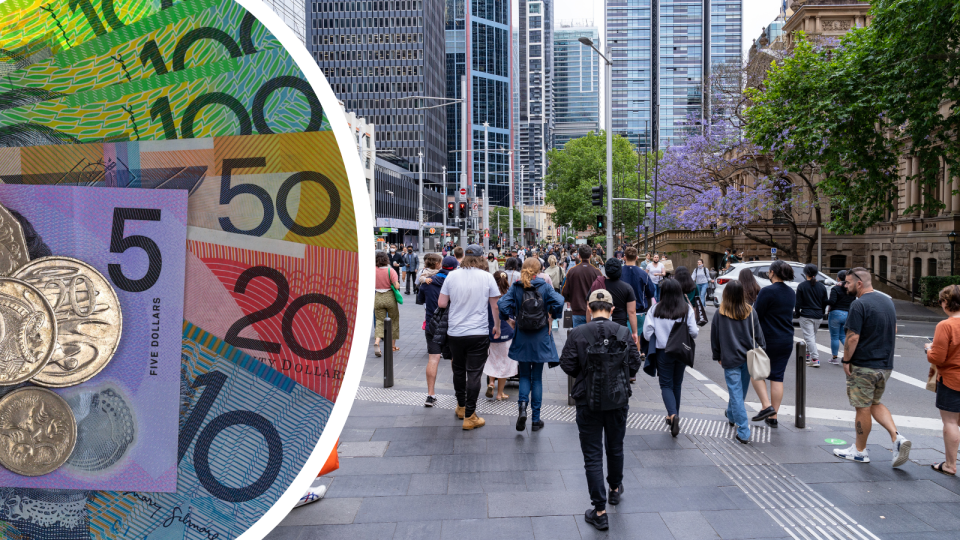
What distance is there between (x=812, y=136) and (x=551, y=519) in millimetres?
18220

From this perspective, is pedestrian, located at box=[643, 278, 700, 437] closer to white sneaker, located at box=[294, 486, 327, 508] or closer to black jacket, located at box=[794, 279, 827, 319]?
white sneaker, located at box=[294, 486, 327, 508]

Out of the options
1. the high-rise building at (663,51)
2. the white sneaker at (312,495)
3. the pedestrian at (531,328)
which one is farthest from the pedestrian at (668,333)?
the high-rise building at (663,51)

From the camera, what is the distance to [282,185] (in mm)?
3266

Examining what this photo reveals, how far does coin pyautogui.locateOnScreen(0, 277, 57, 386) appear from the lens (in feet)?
10.8

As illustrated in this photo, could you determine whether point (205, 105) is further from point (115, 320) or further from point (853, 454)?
point (853, 454)

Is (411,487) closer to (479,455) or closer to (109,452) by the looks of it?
(479,455)

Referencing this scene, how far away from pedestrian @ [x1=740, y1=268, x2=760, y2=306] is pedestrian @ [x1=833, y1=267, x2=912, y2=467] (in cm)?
108

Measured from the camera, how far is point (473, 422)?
695 centimetres

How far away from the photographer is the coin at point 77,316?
3291mm

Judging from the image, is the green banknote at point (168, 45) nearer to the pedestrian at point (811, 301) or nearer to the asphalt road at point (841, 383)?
the asphalt road at point (841, 383)

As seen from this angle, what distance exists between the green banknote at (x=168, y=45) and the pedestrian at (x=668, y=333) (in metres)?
4.84

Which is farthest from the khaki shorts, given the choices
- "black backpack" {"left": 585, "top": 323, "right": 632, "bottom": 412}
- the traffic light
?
the traffic light

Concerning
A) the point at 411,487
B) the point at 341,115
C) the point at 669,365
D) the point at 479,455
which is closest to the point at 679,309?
the point at 669,365

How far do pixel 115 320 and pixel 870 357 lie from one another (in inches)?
229
